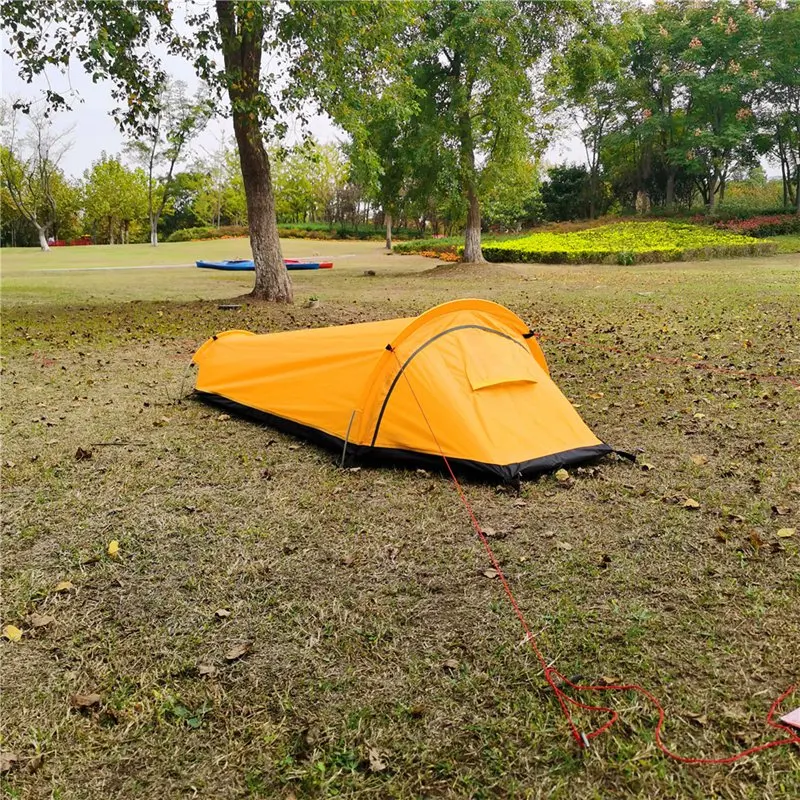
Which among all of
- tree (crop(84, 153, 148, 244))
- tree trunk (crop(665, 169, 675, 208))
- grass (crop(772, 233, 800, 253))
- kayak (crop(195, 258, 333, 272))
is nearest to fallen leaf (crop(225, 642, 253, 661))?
kayak (crop(195, 258, 333, 272))

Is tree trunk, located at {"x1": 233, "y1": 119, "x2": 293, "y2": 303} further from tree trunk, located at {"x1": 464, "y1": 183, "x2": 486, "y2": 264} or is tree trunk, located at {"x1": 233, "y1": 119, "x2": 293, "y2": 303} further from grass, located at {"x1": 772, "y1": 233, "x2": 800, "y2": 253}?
grass, located at {"x1": 772, "y1": 233, "x2": 800, "y2": 253}

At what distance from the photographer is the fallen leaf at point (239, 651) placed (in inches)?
95.9

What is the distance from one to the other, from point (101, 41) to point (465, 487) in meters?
7.37

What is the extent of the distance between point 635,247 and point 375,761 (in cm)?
2202

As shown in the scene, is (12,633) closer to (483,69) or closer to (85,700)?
(85,700)

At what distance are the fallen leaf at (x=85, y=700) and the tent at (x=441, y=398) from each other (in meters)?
2.13

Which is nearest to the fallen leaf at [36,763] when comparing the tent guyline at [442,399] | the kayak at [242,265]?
the tent guyline at [442,399]

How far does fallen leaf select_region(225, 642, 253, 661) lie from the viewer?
2.44 metres

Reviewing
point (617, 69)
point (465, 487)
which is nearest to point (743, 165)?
point (617, 69)

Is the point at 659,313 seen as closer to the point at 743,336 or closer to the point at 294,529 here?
Answer: the point at 743,336

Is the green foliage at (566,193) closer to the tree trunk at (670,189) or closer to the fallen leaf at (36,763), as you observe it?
the tree trunk at (670,189)

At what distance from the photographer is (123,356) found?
7656mm

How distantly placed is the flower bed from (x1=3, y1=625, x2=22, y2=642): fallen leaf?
800 inches

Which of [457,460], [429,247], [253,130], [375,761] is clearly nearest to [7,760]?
[375,761]
